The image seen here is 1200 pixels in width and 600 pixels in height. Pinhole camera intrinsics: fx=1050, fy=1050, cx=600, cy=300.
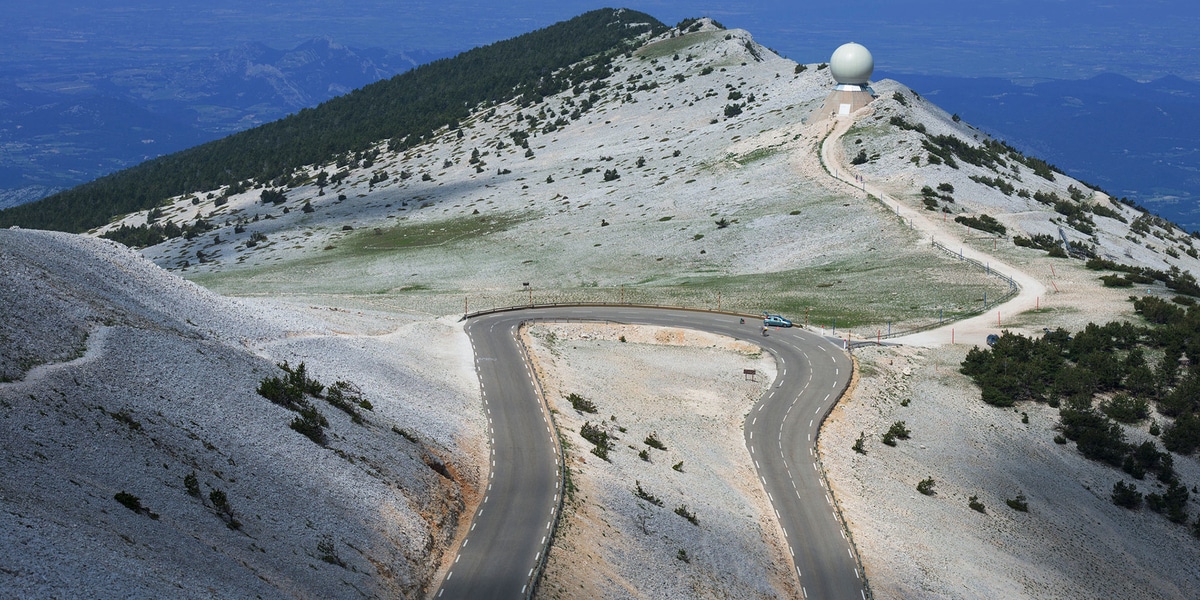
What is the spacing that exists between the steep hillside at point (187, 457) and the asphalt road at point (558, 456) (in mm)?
1354

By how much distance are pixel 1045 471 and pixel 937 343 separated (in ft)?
51.0

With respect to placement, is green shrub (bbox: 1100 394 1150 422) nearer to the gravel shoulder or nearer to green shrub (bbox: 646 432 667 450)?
the gravel shoulder

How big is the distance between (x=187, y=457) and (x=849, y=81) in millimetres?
101826

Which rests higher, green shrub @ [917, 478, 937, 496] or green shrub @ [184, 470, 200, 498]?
green shrub @ [184, 470, 200, 498]

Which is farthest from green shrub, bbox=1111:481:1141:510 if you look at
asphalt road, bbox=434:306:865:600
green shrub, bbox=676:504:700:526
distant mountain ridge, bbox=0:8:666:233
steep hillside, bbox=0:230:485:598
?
distant mountain ridge, bbox=0:8:666:233

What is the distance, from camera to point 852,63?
116938 mm

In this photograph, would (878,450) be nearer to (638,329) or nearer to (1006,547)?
(1006,547)

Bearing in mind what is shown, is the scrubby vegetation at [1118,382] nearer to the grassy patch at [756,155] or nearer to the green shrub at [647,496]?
the green shrub at [647,496]

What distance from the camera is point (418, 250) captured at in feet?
348

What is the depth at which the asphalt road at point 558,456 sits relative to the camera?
34.0 m

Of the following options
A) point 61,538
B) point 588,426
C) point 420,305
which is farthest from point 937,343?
point 61,538

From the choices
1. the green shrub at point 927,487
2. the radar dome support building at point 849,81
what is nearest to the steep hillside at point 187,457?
the green shrub at point 927,487

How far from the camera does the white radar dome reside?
382 ft

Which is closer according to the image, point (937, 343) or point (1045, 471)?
point (1045, 471)
